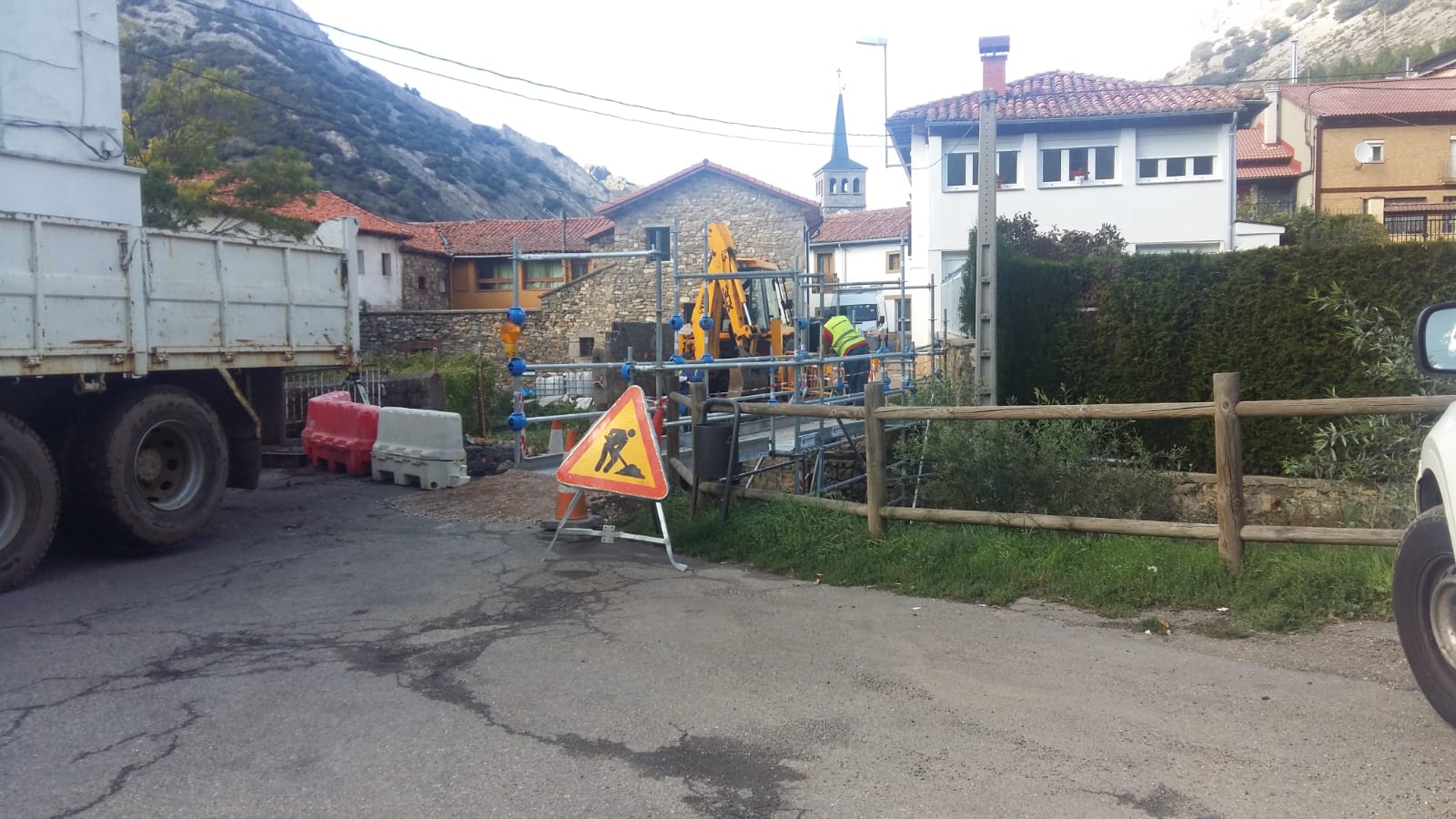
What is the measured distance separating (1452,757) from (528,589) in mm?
5339

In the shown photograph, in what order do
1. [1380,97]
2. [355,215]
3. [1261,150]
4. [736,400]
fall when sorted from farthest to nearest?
1. [1261,150]
2. [1380,97]
3. [355,215]
4. [736,400]

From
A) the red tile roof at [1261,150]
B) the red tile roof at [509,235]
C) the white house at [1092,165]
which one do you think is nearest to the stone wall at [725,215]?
the red tile roof at [509,235]

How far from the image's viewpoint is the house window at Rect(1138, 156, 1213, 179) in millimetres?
29641

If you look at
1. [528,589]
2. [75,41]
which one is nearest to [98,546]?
[528,589]

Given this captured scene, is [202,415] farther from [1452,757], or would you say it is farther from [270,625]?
[1452,757]

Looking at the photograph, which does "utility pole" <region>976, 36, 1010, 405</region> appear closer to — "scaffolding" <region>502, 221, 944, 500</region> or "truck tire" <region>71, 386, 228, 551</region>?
"scaffolding" <region>502, 221, 944, 500</region>

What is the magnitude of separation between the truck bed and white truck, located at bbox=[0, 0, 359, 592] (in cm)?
1

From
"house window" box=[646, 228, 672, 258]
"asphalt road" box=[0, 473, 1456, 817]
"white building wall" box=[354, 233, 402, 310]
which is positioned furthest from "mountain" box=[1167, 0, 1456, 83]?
"asphalt road" box=[0, 473, 1456, 817]

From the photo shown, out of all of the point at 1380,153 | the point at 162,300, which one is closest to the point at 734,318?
the point at 162,300

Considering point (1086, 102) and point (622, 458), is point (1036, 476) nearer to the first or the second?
point (622, 458)

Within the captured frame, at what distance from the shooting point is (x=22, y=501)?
7.98 m

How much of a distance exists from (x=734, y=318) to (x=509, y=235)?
30.2 metres

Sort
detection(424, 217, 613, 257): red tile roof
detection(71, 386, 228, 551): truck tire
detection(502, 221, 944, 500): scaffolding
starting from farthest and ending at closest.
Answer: detection(424, 217, 613, 257): red tile roof → detection(502, 221, 944, 500): scaffolding → detection(71, 386, 228, 551): truck tire

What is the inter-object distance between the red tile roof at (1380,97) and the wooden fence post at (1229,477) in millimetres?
39279
